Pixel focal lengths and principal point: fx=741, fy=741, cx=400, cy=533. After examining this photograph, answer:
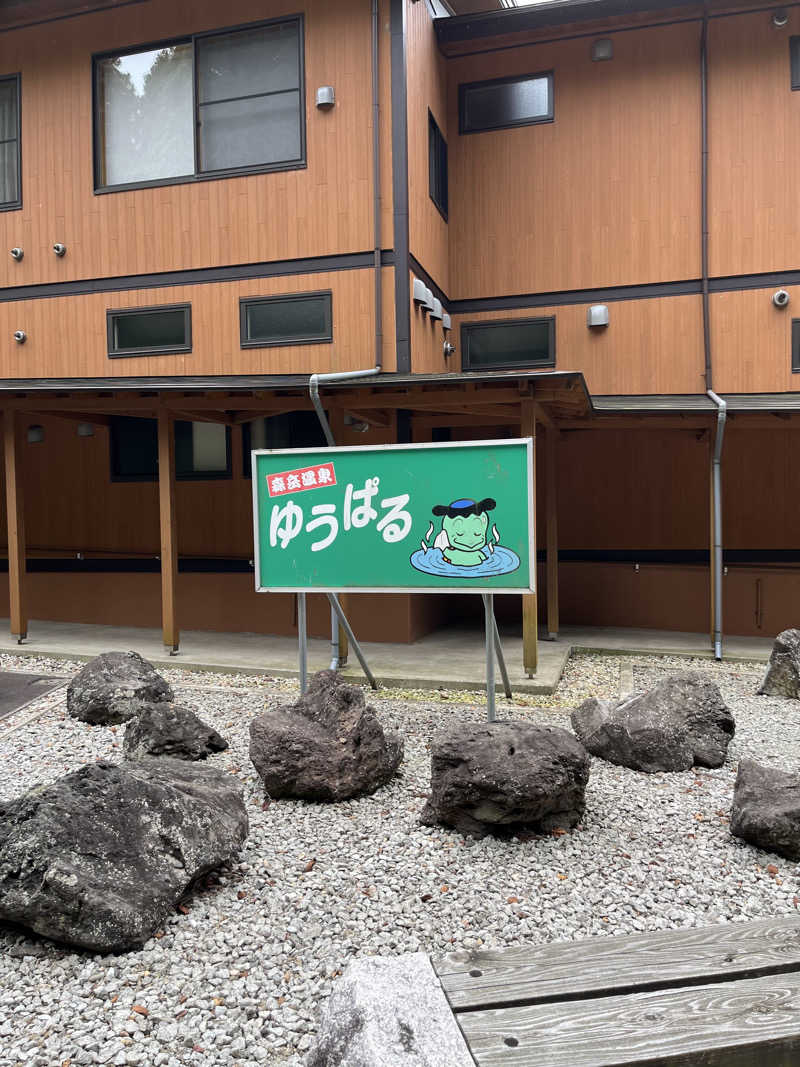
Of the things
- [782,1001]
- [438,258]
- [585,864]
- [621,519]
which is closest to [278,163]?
[438,258]

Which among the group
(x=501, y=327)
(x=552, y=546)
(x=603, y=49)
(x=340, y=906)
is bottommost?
(x=340, y=906)

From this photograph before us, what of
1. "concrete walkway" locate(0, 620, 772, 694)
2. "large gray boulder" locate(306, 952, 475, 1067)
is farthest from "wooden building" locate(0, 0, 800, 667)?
"large gray boulder" locate(306, 952, 475, 1067)

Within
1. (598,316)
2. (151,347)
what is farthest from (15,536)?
(598,316)

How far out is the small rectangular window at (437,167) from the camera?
10.3 meters

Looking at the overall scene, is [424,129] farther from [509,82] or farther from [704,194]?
[704,194]

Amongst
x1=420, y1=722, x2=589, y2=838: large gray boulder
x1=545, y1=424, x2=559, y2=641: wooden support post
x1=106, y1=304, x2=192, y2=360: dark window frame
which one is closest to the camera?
x1=420, y1=722, x2=589, y2=838: large gray boulder

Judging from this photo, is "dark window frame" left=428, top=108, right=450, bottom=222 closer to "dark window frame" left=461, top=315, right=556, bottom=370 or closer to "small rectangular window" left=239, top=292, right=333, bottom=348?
"dark window frame" left=461, top=315, right=556, bottom=370

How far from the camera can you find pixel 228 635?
969cm

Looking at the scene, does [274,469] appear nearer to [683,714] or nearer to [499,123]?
[683,714]

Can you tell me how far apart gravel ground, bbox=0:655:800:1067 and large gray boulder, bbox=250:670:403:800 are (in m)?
0.10

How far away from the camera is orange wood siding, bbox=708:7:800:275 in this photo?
10.1 m

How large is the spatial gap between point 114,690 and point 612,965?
4.75 m

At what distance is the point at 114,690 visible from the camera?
19.8 feet

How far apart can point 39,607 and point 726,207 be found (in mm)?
11355
